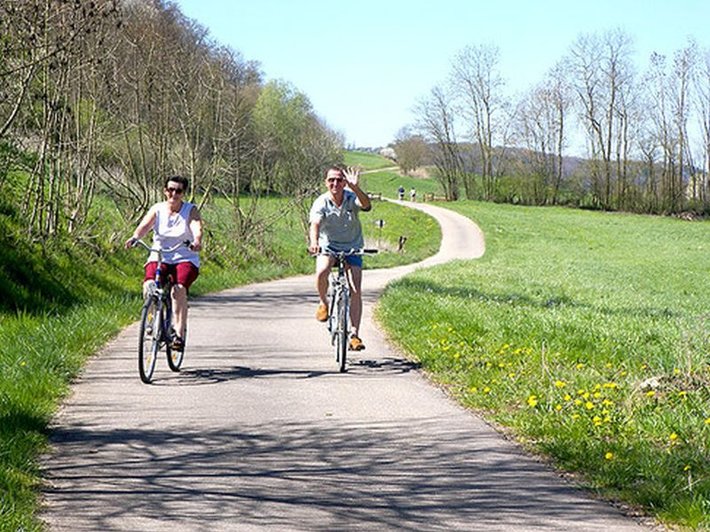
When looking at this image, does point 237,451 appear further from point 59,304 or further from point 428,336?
point 59,304

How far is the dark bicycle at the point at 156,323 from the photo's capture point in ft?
27.8

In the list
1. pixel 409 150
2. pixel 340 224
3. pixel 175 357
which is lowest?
pixel 175 357

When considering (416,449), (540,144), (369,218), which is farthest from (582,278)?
(540,144)

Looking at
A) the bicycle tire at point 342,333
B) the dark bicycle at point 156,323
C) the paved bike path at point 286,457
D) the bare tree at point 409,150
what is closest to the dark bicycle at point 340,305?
the bicycle tire at point 342,333

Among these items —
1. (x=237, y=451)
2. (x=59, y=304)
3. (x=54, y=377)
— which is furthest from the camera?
(x=59, y=304)

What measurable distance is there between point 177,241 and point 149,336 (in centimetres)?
90

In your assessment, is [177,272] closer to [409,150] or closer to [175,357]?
[175,357]

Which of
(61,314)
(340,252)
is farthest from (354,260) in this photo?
(61,314)

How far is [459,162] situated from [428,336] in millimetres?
80852

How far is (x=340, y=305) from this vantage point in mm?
9680

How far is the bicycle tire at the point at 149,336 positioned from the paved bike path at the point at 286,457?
14 cm

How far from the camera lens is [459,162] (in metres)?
90.9

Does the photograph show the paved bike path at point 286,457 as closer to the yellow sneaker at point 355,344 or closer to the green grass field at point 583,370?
the yellow sneaker at point 355,344

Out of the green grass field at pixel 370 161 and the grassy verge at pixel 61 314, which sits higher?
the green grass field at pixel 370 161
